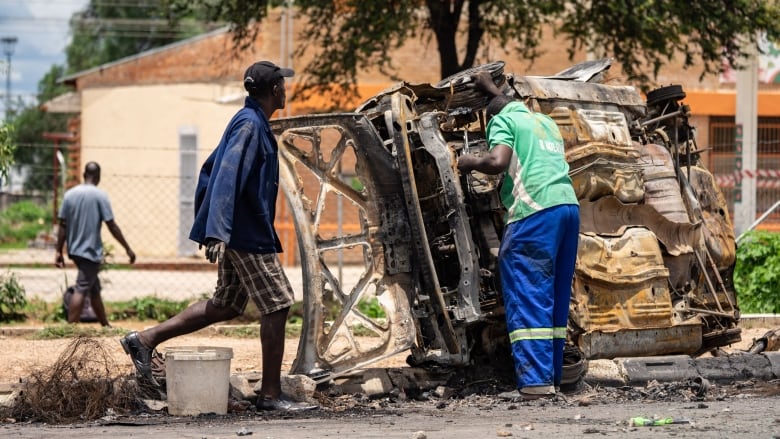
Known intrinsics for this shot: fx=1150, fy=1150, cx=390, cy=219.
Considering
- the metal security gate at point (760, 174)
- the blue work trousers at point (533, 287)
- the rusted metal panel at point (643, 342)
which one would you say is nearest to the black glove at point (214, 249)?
the blue work trousers at point (533, 287)

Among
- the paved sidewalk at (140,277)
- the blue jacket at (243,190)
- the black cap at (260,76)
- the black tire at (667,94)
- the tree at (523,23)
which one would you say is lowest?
the paved sidewalk at (140,277)

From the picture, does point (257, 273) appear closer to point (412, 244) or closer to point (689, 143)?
point (412, 244)

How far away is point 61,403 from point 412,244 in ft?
7.83

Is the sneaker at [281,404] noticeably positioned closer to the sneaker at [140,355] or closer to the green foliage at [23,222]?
the sneaker at [140,355]

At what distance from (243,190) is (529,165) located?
5.76ft

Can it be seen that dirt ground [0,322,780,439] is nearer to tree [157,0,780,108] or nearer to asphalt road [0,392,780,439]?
asphalt road [0,392,780,439]

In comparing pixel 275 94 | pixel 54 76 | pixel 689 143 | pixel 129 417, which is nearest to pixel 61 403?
pixel 129 417

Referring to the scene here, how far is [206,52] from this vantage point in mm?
27000

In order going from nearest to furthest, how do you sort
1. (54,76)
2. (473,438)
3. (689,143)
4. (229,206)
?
1. (473,438)
2. (229,206)
3. (689,143)
4. (54,76)

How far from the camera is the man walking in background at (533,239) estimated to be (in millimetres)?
6906

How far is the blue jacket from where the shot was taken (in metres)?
6.38

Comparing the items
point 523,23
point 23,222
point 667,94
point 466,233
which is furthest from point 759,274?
point 23,222

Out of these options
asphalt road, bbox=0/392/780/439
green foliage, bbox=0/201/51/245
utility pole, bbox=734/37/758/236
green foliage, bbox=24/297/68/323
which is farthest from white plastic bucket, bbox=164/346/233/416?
green foliage, bbox=0/201/51/245

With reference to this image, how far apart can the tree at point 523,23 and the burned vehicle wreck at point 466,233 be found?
6.29 metres
